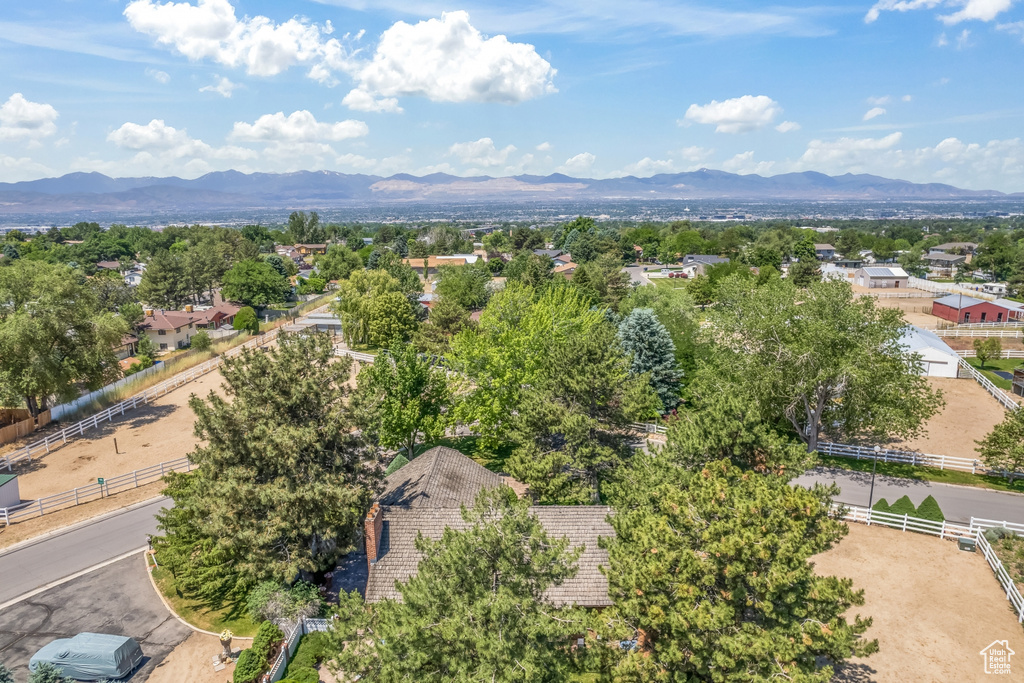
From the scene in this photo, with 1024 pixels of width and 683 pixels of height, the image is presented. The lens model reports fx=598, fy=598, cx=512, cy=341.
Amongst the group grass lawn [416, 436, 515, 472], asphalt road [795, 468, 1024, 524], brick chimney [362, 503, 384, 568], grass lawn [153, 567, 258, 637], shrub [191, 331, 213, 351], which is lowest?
grass lawn [153, 567, 258, 637]

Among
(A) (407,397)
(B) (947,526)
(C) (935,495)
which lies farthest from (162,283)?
(B) (947,526)

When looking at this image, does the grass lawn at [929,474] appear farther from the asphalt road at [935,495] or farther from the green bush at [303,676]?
the green bush at [303,676]

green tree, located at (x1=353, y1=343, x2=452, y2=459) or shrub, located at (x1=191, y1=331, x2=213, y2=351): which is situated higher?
green tree, located at (x1=353, y1=343, x2=452, y2=459)

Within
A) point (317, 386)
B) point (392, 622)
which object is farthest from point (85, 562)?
point (392, 622)

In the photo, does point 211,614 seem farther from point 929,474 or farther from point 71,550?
point 929,474

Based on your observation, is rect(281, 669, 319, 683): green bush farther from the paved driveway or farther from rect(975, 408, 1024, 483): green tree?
rect(975, 408, 1024, 483): green tree

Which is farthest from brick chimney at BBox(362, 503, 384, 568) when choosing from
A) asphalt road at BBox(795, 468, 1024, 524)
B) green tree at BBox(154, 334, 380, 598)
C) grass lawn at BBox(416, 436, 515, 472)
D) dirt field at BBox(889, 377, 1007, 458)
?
dirt field at BBox(889, 377, 1007, 458)
